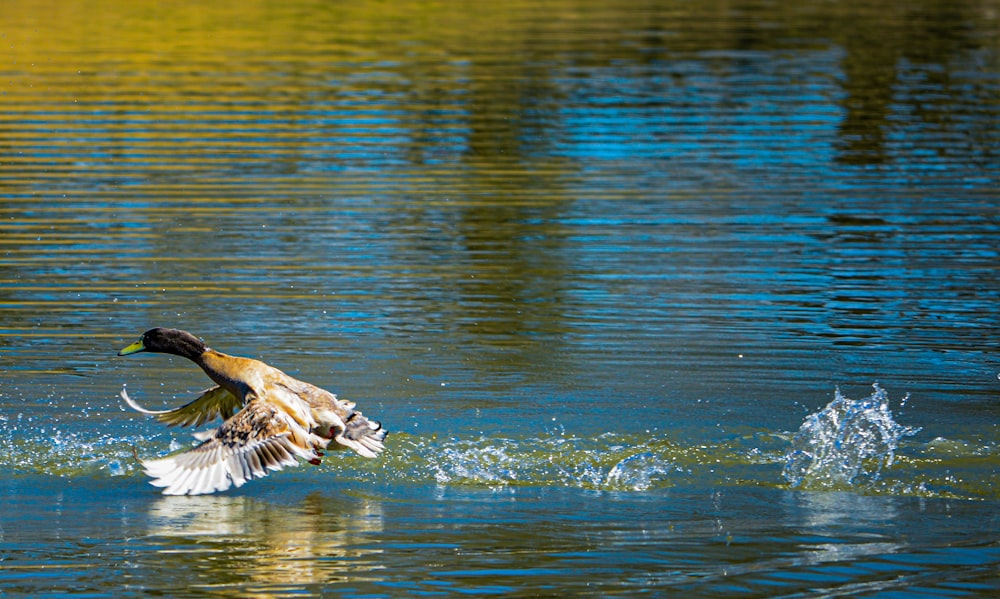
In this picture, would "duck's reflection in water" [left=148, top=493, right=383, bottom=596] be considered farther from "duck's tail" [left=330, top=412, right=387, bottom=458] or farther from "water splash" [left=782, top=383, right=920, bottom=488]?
"water splash" [left=782, top=383, right=920, bottom=488]

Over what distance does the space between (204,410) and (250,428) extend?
1658mm

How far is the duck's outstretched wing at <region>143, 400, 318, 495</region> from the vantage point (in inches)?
363

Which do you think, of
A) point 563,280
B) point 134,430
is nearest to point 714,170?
point 563,280

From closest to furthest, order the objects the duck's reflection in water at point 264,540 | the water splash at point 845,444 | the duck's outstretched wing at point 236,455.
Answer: the duck's reflection in water at point 264,540
the duck's outstretched wing at point 236,455
the water splash at point 845,444

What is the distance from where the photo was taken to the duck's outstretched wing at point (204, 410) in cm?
1104

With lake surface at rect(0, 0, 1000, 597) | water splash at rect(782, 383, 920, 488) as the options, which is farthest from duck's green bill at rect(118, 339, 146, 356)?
water splash at rect(782, 383, 920, 488)

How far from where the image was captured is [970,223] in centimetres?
1975

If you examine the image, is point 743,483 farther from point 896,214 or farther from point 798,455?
point 896,214

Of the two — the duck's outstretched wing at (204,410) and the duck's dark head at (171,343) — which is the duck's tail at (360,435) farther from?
the duck's outstretched wing at (204,410)

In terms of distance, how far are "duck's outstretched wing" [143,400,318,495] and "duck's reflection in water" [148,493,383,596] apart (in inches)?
11.5

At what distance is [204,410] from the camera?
11.1m

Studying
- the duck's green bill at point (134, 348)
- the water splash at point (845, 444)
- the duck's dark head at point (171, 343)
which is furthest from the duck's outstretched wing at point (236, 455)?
the water splash at point (845, 444)

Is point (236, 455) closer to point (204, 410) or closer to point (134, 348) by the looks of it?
point (134, 348)

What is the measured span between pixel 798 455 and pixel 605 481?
1.44m
